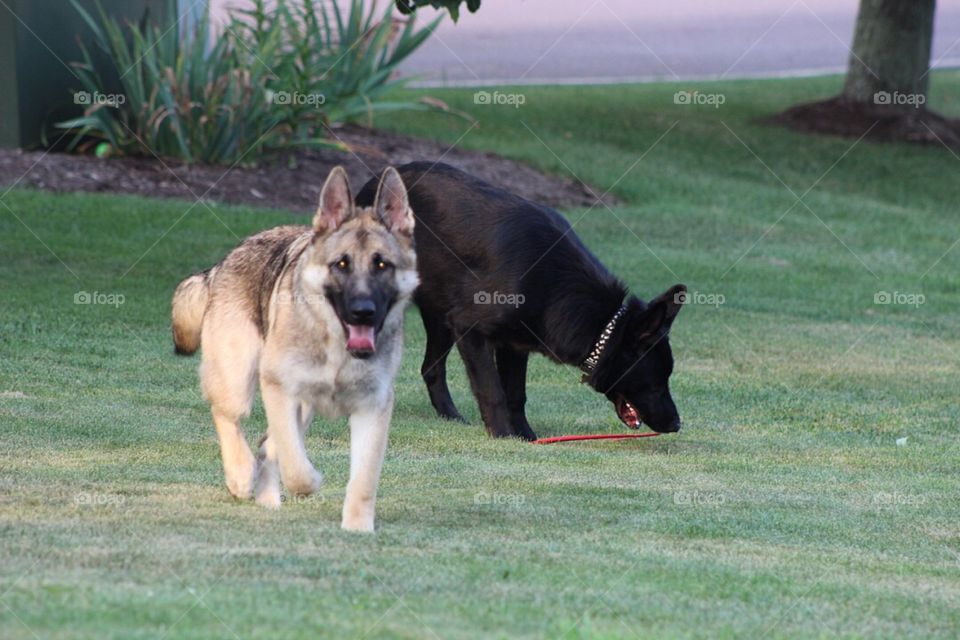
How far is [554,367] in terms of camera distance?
1269 cm

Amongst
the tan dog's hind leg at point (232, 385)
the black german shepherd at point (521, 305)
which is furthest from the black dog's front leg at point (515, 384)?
the tan dog's hind leg at point (232, 385)

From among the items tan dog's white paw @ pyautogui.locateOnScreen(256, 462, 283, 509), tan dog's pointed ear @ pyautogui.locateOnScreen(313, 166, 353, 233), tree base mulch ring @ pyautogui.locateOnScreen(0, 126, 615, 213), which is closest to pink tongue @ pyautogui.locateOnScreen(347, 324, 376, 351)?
tan dog's pointed ear @ pyautogui.locateOnScreen(313, 166, 353, 233)

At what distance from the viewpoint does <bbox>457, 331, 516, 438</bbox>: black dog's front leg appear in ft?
32.6

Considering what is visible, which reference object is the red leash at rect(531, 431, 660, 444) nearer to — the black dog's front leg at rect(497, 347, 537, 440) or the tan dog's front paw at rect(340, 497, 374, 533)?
the black dog's front leg at rect(497, 347, 537, 440)

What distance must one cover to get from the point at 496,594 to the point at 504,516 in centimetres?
168

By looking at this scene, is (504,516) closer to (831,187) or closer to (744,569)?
(744,569)

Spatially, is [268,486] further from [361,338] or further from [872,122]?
[872,122]

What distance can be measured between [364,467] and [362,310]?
0.68 metres

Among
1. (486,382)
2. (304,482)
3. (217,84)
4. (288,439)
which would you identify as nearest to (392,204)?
(288,439)

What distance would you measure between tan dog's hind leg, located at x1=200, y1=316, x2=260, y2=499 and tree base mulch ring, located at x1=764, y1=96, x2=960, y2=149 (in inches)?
784

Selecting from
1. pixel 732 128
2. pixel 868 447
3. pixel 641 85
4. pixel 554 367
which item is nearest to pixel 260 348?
pixel 868 447

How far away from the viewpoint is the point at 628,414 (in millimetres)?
9898

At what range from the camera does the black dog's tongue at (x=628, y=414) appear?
32.3 feet

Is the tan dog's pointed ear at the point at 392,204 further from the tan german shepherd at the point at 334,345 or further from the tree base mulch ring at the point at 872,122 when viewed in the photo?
the tree base mulch ring at the point at 872,122
